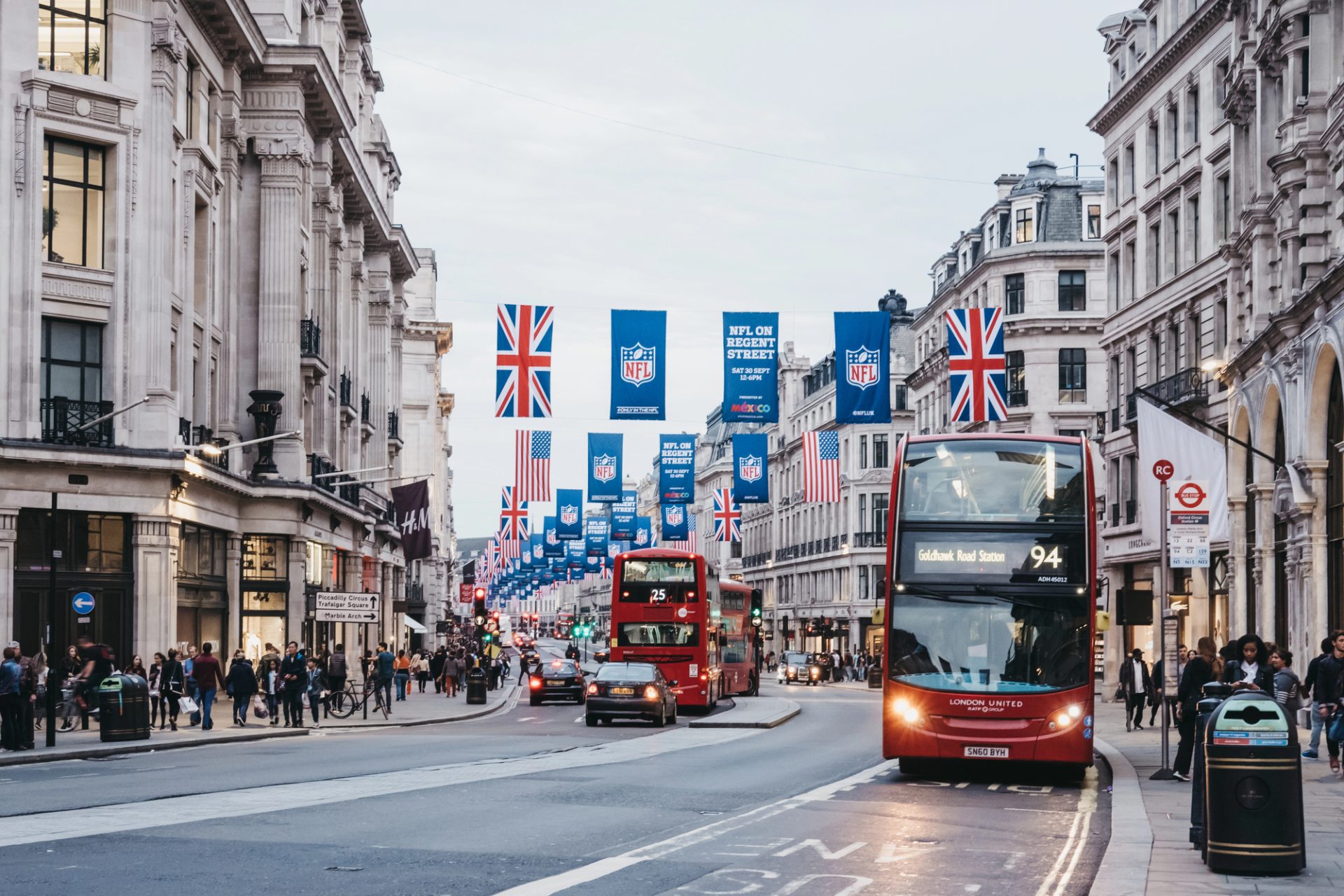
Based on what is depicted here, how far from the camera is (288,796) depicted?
63.0ft

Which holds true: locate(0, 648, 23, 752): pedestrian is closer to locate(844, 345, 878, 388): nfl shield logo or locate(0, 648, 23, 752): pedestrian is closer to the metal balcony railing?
the metal balcony railing

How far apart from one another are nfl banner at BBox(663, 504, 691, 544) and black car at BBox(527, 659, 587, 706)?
26034mm

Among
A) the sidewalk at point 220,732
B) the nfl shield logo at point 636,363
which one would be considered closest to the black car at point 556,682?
the sidewalk at point 220,732

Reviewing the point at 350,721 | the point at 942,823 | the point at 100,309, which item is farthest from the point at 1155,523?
the point at 100,309

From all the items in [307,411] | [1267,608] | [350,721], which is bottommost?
[350,721]

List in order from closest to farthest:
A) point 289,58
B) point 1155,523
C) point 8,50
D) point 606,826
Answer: point 606,826
point 1155,523
point 8,50
point 289,58

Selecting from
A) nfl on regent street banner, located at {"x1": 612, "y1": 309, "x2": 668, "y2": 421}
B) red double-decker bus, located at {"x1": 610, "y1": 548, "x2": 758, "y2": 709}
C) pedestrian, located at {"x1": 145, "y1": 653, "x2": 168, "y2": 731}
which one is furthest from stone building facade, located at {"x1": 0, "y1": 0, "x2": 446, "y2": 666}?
nfl on regent street banner, located at {"x1": 612, "y1": 309, "x2": 668, "y2": 421}

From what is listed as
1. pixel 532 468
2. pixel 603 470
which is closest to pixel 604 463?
pixel 603 470

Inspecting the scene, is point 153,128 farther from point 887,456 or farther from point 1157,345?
point 887,456

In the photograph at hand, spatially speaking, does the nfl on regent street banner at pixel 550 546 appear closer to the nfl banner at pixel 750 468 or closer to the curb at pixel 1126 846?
the nfl banner at pixel 750 468

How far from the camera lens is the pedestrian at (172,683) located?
113 feet

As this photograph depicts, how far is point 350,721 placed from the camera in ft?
137

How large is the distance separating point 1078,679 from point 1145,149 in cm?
Answer: 3749

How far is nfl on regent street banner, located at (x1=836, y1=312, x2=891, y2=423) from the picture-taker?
4131cm
